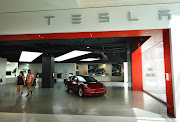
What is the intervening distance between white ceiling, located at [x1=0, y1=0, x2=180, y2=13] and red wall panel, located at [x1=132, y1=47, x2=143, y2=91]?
205 inches

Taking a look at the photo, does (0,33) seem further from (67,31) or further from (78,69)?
(78,69)

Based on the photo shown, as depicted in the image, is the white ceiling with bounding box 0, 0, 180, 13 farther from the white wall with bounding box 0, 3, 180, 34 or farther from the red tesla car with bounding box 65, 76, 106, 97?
the red tesla car with bounding box 65, 76, 106, 97

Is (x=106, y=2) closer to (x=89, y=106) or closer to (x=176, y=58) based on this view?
(x=176, y=58)

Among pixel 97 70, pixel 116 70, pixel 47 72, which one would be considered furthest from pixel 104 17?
pixel 116 70

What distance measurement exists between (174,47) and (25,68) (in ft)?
66.0

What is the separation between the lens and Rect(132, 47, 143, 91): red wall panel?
27.3 feet

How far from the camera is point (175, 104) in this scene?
339cm

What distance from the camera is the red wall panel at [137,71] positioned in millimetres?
8336

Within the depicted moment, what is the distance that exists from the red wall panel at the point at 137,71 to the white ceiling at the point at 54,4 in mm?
5219

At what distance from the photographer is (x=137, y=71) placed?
27.5 feet

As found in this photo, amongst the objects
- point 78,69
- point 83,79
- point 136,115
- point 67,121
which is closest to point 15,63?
point 78,69

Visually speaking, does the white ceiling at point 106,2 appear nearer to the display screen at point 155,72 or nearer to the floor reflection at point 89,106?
the display screen at point 155,72

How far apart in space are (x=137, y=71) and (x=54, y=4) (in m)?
7.26

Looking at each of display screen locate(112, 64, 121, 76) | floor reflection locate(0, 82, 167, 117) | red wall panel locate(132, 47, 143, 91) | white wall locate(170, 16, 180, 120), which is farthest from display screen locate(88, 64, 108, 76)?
white wall locate(170, 16, 180, 120)
